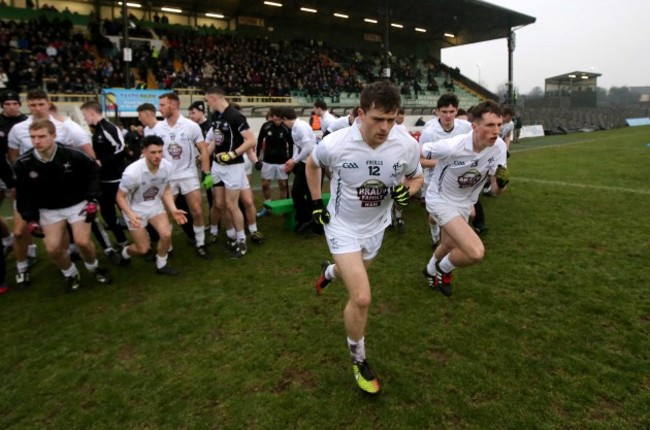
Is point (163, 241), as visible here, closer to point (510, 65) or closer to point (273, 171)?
point (273, 171)

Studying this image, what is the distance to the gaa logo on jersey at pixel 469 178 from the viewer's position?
4734 millimetres

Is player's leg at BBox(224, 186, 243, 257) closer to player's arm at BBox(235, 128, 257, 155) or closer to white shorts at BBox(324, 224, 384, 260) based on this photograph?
player's arm at BBox(235, 128, 257, 155)

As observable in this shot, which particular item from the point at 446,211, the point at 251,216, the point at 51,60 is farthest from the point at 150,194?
the point at 51,60

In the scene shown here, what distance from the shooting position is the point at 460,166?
4.74 meters

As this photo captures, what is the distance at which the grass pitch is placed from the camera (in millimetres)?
3193

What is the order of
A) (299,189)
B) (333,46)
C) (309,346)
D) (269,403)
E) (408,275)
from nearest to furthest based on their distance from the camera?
(269,403)
(309,346)
(408,275)
(299,189)
(333,46)

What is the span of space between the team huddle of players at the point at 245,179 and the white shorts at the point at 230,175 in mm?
16

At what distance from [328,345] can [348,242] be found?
114 cm

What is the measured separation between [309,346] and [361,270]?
1.09 m

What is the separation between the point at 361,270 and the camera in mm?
3477

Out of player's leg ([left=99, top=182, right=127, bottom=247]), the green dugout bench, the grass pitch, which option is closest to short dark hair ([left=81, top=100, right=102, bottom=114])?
player's leg ([left=99, top=182, right=127, bottom=247])

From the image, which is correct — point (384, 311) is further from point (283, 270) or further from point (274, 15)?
point (274, 15)

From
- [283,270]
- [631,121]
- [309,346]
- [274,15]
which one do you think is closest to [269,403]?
[309,346]

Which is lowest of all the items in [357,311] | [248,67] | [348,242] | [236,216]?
[357,311]
